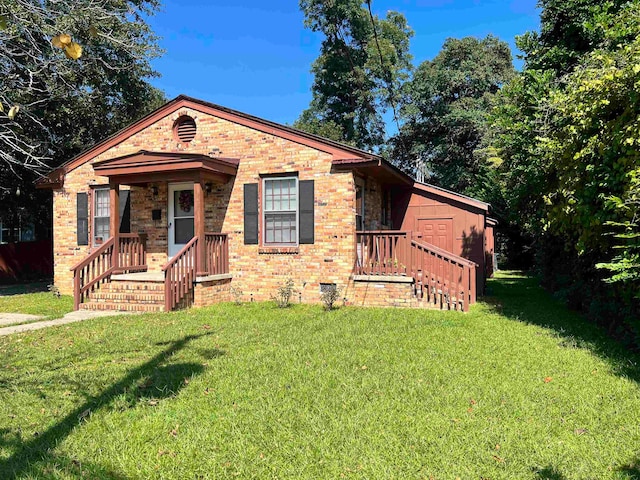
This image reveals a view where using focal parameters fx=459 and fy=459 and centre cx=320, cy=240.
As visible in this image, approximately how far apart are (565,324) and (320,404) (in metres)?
5.53

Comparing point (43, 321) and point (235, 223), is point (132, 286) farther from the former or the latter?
point (235, 223)

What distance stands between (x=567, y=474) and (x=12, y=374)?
551 centimetres

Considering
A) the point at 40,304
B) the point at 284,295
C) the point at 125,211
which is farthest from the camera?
the point at 125,211

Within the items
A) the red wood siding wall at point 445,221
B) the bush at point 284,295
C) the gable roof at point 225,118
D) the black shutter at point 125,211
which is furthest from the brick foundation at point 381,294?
the black shutter at point 125,211

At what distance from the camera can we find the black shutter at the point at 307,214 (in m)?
10.3

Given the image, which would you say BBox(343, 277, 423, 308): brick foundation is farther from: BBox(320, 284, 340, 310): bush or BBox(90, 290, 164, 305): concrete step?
BBox(90, 290, 164, 305): concrete step

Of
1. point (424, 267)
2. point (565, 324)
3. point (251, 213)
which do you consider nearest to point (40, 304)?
point (251, 213)

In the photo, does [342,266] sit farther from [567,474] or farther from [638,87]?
[567,474]

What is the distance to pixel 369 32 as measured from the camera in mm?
31156

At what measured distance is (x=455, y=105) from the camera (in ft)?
82.1

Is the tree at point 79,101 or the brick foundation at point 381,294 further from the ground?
the tree at point 79,101

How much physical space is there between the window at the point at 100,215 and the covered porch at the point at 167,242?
3.20ft

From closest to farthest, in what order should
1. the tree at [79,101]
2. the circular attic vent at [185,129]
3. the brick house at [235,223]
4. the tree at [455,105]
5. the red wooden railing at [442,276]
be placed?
the red wooden railing at [442,276], the brick house at [235,223], the circular attic vent at [185,129], the tree at [79,101], the tree at [455,105]

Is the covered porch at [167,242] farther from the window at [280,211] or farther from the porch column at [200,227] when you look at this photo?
the window at [280,211]
